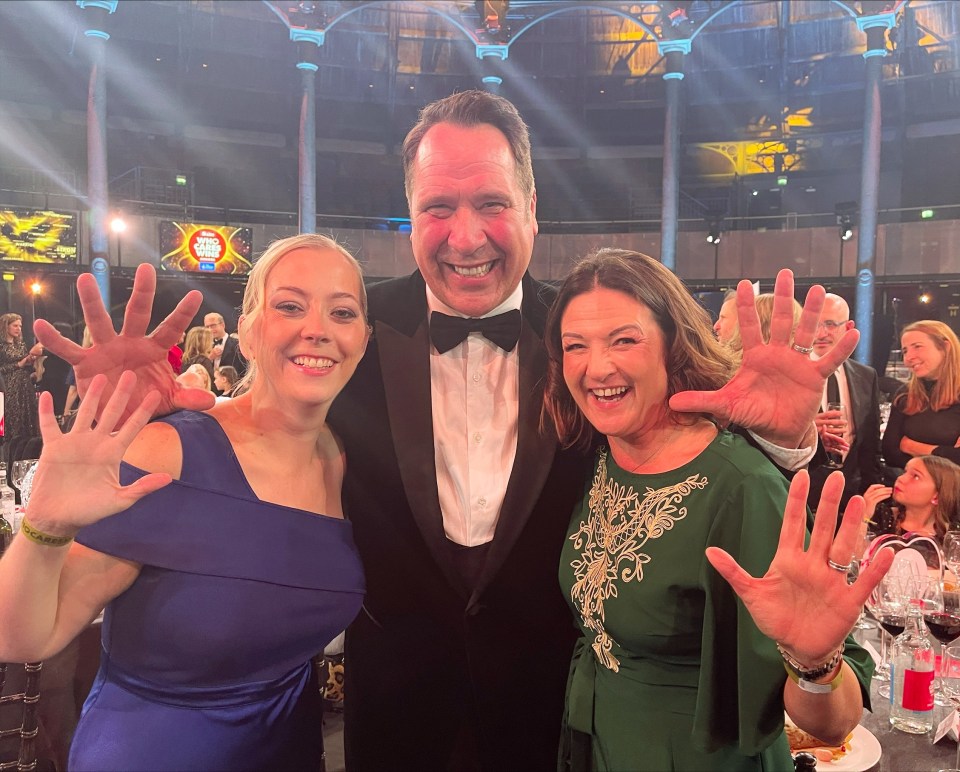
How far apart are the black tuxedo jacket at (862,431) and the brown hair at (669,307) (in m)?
2.34

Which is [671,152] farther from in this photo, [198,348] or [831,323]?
[831,323]

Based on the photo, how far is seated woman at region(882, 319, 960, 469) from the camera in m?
3.57

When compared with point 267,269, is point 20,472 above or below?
below

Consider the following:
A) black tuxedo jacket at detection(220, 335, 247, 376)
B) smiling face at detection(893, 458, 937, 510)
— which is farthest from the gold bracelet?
black tuxedo jacket at detection(220, 335, 247, 376)

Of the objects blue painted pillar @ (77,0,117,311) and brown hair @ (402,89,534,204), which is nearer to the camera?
brown hair @ (402,89,534,204)

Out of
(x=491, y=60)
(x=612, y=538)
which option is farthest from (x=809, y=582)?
(x=491, y=60)

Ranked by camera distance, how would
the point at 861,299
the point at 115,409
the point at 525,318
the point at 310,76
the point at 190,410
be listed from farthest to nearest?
1. the point at 310,76
2. the point at 861,299
3. the point at 525,318
4. the point at 190,410
5. the point at 115,409

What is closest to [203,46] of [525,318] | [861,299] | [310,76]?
[310,76]

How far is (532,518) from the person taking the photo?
4.94 feet

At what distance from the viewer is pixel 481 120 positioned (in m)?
1.55

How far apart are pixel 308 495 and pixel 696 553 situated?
0.75 meters

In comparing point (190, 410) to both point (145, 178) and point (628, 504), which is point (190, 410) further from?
point (145, 178)

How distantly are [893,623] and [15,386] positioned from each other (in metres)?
5.24

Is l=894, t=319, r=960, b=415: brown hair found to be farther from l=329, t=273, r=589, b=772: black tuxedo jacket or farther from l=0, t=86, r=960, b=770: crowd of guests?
l=329, t=273, r=589, b=772: black tuxedo jacket
